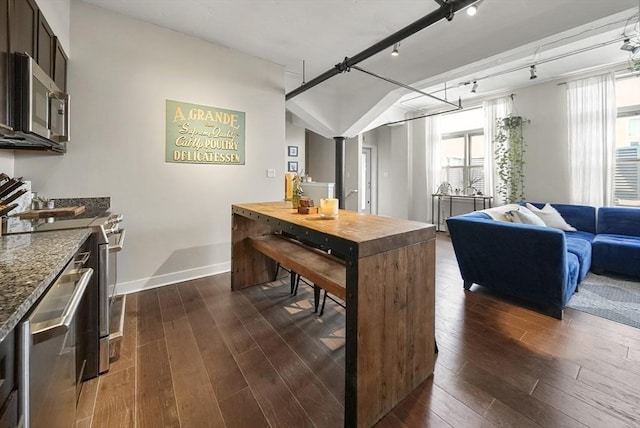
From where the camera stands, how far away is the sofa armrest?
2.31 meters

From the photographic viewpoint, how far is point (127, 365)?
1788mm

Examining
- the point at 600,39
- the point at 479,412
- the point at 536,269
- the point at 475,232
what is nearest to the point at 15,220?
the point at 479,412

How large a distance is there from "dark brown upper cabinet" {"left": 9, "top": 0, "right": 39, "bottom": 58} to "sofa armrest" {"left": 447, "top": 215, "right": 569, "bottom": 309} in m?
3.52

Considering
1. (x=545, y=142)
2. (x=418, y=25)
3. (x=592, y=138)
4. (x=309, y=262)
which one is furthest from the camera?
(x=545, y=142)

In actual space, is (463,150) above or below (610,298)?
above

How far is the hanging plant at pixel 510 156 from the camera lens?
5160 millimetres

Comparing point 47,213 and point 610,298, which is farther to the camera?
point 610,298

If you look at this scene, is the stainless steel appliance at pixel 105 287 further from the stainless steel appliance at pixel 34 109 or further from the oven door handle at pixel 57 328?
the oven door handle at pixel 57 328

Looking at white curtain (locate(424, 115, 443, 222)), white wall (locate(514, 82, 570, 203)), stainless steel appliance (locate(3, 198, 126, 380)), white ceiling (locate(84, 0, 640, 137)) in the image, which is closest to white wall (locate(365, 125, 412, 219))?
white curtain (locate(424, 115, 443, 222))

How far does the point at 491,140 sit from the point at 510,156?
499 millimetres

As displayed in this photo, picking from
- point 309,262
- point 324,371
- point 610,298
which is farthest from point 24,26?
point 610,298

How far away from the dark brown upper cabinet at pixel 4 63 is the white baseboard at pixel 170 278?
6.63ft

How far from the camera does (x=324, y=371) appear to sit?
1.73m

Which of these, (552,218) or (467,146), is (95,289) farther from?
(467,146)
